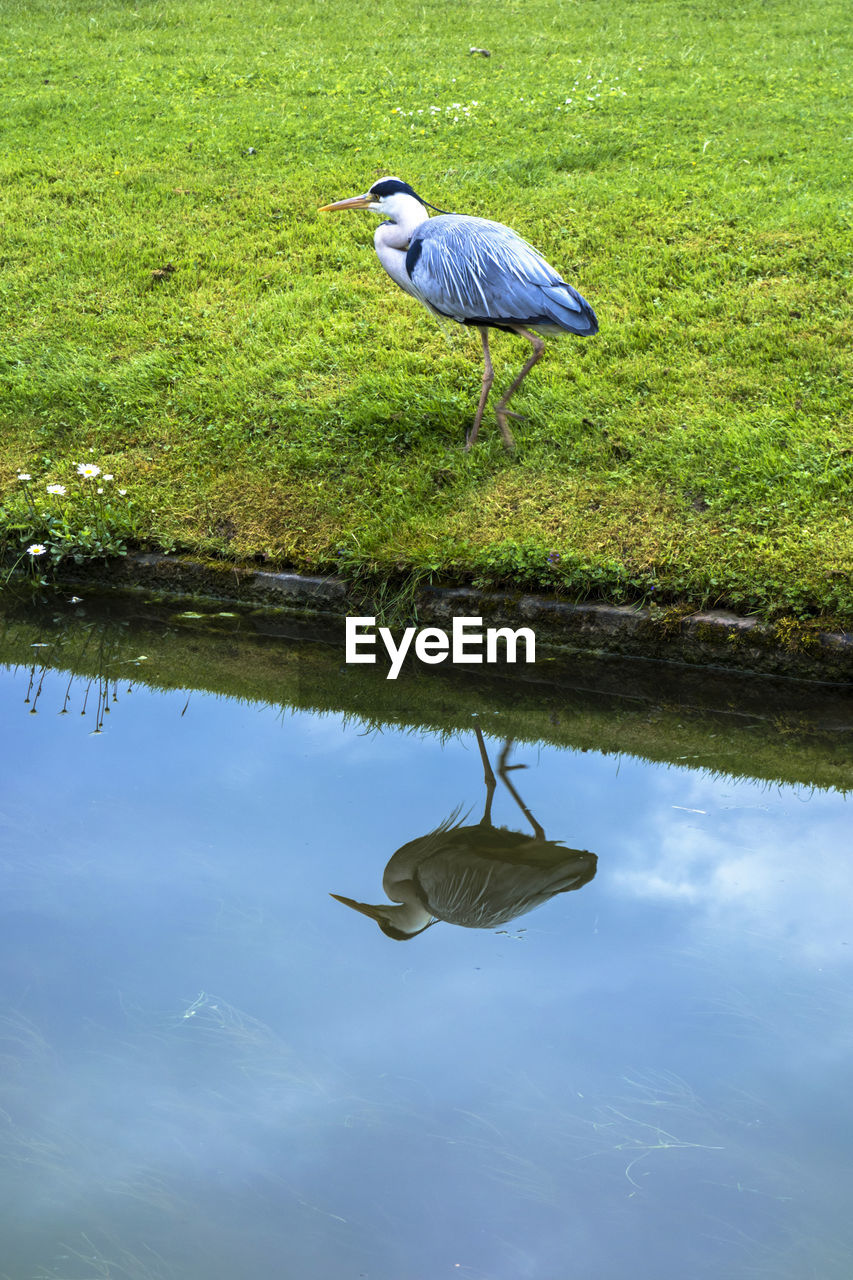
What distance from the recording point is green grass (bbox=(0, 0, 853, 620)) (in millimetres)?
5918

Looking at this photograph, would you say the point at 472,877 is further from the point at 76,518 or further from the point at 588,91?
the point at 588,91

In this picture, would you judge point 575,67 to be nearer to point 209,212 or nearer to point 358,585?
point 209,212

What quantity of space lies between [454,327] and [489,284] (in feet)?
6.74

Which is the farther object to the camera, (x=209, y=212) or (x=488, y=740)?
(x=209, y=212)

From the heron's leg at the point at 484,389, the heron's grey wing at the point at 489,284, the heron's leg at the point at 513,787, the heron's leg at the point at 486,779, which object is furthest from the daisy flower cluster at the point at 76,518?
the heron's leg at the point at 513,787

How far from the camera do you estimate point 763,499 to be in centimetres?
581

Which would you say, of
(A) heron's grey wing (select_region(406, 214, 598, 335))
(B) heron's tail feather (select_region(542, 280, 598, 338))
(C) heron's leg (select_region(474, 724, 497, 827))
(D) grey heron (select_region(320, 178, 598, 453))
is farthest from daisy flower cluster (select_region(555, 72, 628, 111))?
(C) heron's leg (select_region(474, 724, 497, 827))

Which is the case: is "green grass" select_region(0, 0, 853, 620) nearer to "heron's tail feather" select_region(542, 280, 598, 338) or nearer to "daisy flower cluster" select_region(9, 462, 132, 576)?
"daisy flower cluster" select_region(9, 462, 132, 576)

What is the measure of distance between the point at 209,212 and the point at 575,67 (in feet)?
17.1

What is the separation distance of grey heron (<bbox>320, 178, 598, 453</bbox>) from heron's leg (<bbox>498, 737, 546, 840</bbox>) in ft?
7.71

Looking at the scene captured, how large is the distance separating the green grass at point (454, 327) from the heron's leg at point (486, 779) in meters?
1.16

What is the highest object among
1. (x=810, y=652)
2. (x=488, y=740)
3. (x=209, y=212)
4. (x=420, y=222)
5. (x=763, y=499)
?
(x=209, y=212)

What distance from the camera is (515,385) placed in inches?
243

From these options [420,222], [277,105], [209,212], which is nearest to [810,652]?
[420,222]
